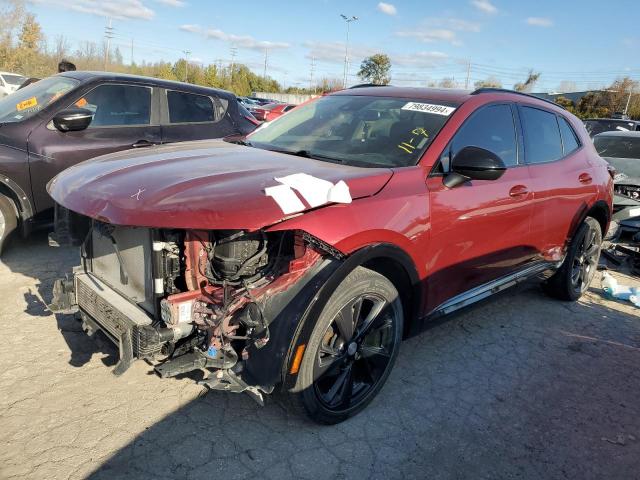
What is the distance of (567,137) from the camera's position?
15.2ft

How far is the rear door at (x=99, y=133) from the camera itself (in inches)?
190

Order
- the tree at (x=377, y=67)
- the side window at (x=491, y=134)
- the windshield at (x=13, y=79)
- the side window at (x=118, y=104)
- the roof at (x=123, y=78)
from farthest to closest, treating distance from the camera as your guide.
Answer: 1. the tree at (x=377, y=67)
2. the windshield at (x=13, y=79)
3. the roof at (x=123, y=78)
4. the side window at (x=118, y=104)
5. the side window at (x=491, y=134)

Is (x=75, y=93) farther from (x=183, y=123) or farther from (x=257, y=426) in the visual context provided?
(x=257, y=426)

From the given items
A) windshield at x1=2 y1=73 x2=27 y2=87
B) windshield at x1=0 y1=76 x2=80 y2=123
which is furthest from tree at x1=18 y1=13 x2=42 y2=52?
windshield at x1=0 y1=76 x2=80 y2=123

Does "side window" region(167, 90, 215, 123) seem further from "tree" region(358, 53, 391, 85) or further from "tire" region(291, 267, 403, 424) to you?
"tree" region(358, 53, 391, 85)

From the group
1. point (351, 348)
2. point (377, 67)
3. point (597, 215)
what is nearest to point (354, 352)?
point (351, 348)

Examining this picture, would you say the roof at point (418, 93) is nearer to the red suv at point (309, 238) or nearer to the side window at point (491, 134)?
the red suv at point (309, 238)

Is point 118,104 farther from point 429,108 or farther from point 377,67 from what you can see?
point 377,67

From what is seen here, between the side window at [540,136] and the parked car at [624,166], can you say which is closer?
the side window at [540,136]

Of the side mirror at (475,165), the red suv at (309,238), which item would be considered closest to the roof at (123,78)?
the red suv at (309,238)

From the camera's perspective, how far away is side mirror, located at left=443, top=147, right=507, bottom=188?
3002mm

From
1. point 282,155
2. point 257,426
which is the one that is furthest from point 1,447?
point 282,155

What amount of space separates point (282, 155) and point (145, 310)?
1.28m

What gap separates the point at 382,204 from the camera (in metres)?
2.74
